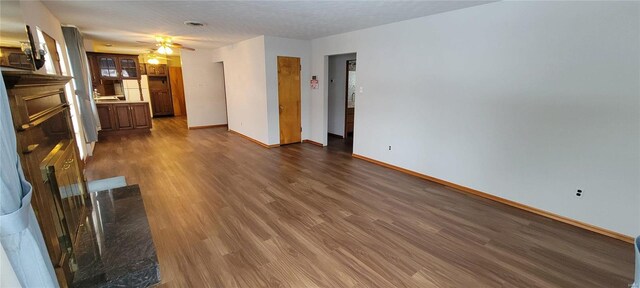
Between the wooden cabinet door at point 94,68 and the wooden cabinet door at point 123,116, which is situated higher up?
the wooden cabinet door at point 94,68

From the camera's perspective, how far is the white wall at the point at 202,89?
785 centimetres

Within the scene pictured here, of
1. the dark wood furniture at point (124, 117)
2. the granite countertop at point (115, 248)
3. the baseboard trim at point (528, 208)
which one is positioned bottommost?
the baseboard trim at point (528, 208)

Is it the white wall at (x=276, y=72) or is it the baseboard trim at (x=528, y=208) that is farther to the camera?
the white wall at (x=276, y=72)

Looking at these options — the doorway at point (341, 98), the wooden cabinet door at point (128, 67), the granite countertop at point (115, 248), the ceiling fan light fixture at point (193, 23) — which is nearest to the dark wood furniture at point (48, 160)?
the granite countertop at point (115, 248)

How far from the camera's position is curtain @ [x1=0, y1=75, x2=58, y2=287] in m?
1.05

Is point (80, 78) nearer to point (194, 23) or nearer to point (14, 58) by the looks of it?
point (194, 23)

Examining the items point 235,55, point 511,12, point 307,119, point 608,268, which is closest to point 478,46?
point 511,12

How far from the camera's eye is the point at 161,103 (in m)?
10.5

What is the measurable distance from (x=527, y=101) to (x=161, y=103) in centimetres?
1139

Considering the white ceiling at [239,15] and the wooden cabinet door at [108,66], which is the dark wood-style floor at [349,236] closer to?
the white ceiling at [239,15]

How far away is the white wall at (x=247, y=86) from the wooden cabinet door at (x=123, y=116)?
6.43ft

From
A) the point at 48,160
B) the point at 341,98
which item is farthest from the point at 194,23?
the point at 341,98

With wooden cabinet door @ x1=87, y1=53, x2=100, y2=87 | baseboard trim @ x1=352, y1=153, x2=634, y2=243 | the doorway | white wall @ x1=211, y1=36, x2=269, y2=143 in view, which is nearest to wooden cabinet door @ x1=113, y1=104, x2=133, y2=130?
wooden cabinet door @ x1=87, y1=53, x2=100, y2=87

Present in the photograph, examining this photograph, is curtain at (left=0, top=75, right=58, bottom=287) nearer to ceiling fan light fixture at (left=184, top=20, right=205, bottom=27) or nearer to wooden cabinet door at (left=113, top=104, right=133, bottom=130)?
ceiling fan light fixture at (left=184, top=20, right=205, bottom=27)
